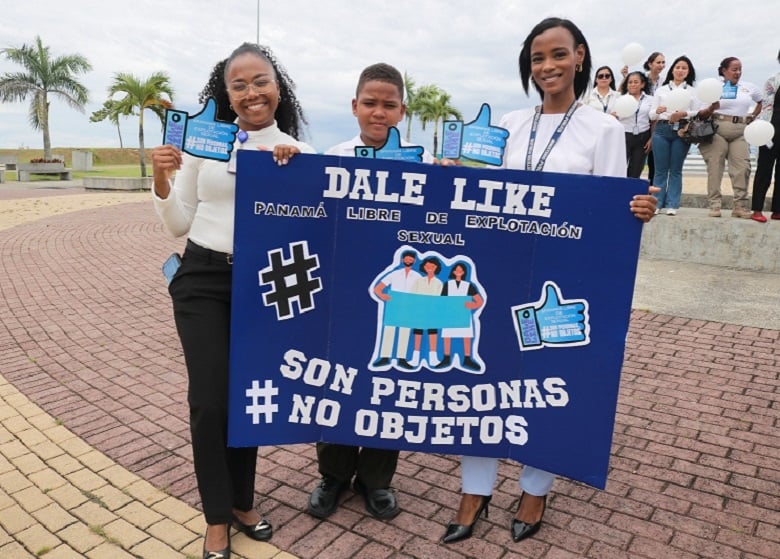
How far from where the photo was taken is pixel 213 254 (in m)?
2.48

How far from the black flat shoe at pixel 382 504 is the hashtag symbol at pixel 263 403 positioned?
0.76m

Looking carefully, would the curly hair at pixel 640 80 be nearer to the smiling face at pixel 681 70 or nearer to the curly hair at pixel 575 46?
the smiling face at pixel 681 70

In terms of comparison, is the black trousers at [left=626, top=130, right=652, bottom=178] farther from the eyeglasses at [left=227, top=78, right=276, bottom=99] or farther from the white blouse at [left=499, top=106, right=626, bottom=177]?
the eyeglasses at [left=227, top=78, right=276, bottom=99]

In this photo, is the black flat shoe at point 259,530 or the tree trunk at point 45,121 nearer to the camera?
the black flat shoe at point 259,530

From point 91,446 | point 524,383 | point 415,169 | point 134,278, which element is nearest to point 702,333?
point 524,383

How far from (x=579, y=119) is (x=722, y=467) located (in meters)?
2.29

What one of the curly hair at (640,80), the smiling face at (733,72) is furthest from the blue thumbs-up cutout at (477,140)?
the curly hair at (640,80)

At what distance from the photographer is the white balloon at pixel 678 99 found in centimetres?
785

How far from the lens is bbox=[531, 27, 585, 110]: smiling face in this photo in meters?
2.42

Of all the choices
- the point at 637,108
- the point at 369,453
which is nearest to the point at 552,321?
the point at 369,453

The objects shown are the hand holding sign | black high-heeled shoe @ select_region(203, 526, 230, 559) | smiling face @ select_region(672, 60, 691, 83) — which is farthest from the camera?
smiling face @ select_region(672, 60, 691, 83)

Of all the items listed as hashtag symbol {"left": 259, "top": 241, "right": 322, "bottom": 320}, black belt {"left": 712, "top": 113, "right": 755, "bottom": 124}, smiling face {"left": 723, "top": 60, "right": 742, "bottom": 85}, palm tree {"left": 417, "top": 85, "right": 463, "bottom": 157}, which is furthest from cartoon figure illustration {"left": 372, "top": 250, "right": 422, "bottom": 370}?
palm tree {"left": 417, "top": 85, "right": 463, "bottom": 157}

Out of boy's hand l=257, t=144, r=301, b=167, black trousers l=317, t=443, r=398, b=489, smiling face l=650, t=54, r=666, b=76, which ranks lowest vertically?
black trousers l=317, t=443, r=398, b=489

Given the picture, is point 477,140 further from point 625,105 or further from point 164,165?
point 625,105
